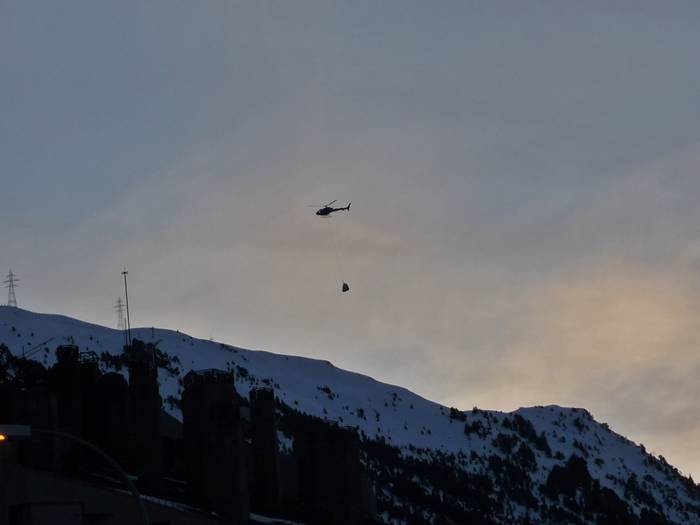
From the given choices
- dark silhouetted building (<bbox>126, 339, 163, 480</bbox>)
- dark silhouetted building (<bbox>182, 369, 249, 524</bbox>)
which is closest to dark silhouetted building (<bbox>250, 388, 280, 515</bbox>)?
dark silhouetted building (<bbox>182, 369, 249, 524</bbox>)

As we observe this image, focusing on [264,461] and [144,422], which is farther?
[264,461]

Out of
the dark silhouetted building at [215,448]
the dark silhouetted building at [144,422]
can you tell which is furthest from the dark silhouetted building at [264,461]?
the dark silhouetted building at [144,422]

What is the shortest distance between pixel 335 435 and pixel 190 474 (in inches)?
498

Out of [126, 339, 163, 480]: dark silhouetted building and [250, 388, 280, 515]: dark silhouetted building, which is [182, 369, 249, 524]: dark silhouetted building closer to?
[126, 339, 163, 480]: dark silhouetted building

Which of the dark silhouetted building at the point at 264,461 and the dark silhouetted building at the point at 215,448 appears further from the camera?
the dark silhouetted building at the point at 264,461

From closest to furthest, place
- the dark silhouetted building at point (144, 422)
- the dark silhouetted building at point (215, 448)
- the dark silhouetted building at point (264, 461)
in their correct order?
the dark silhouetted building at point (215, 448), the dark silhouetted building at point (144, 422), the dark silhouetted building at point (264, 461)

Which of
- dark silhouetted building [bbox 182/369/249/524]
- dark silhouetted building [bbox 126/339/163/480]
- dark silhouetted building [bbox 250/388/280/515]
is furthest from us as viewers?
dark silhouetted building [bbox 250/388/280/515]

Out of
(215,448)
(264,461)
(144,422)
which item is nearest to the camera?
(215,448)

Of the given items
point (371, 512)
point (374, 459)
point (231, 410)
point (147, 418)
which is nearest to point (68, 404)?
point (147, 418)

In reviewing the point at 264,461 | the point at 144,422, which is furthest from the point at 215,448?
the point at 264,461

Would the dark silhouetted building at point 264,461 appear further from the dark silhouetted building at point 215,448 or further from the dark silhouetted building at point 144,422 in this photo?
the dark silhouetted building at point 144,422

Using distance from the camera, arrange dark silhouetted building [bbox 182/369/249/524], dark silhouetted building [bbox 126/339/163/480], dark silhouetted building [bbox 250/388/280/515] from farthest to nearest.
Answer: dark silhouetted building [bbox 250/388/280/515], dark silhouetted building [bbox 126/339/163/480], dark silhouetted building [bbox 182/369/249/524]

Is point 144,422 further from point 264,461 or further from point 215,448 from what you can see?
point 264,461

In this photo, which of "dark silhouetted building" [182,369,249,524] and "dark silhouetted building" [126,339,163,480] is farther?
"dark silhouetted building" [126,339,163,480]
